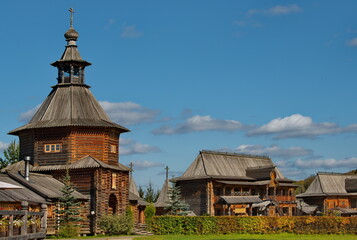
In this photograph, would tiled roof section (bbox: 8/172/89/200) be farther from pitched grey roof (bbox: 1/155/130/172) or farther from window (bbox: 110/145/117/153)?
window (bbox: 110/145/117/153)

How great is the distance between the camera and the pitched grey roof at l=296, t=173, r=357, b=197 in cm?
8238

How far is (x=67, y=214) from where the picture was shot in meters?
43.0

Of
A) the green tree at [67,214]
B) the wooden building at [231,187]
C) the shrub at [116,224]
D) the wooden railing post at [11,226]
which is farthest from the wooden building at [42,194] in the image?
the wooden building at [231,187]

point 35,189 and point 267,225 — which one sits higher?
point 35,189

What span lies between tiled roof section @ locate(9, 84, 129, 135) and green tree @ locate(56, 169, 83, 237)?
7.43 m

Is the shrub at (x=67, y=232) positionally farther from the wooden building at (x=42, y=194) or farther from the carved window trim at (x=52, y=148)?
the carved window trim at (x=52, y=148)

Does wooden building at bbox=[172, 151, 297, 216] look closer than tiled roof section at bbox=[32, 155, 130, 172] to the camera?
No

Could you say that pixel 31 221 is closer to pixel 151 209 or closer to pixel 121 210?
pixel 121 210

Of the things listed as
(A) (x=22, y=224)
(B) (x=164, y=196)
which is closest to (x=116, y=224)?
(A) (x=22, y=224)

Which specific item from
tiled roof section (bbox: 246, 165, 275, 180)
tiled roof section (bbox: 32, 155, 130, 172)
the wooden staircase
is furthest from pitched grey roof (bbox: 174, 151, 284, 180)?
tiled roof section (bbox: 32, 155, 130, 172)

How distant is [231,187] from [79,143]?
22.5m

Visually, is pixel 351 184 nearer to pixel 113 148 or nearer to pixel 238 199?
pixel 238 199

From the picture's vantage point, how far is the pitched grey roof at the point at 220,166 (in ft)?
215

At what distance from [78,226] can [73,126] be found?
870 centimetres
